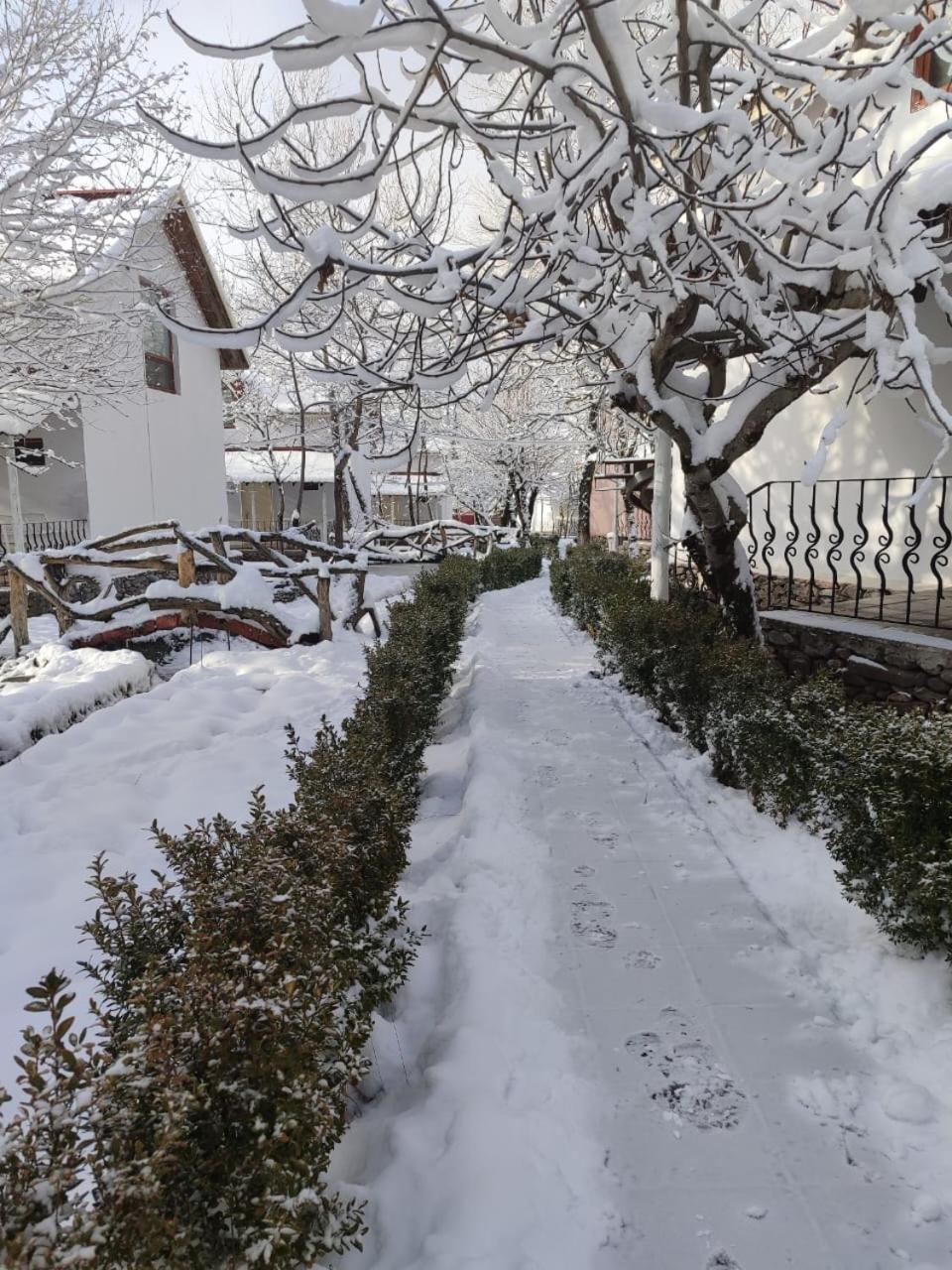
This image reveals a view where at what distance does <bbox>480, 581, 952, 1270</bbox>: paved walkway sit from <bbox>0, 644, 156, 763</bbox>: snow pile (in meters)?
4.00

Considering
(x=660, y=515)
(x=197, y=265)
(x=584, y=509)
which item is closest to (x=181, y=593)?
(x=660, y=515)

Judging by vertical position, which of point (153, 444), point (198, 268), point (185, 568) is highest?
point (198, 268)

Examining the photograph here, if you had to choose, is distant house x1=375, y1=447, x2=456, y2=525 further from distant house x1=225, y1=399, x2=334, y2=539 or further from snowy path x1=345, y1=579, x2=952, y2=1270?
snowy path x1=345, y1=579, x2=952, y2=1270

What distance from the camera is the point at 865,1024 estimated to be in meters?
2.84

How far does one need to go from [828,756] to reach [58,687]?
21.0ft

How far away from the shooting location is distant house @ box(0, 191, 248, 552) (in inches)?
581

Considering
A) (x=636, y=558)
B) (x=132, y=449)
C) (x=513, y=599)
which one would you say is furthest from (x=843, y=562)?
(x=132, y=449)

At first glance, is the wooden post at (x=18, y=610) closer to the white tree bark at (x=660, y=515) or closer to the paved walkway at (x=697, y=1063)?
the white tree bark at (x=660, y=515)

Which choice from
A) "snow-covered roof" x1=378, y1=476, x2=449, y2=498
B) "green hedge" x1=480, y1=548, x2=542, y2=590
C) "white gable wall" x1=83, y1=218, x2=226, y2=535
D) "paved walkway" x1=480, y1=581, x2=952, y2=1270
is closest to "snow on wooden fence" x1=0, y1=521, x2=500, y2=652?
"white gable wall" x1=83, y1=218, x2=226, y2=535

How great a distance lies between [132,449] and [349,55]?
1403 cm

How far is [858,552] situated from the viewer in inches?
243

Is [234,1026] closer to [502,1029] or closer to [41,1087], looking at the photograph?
[41,1087]

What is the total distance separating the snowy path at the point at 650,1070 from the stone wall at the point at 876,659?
5.13ft

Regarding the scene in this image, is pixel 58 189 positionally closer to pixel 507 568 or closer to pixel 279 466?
pixel 507 568
